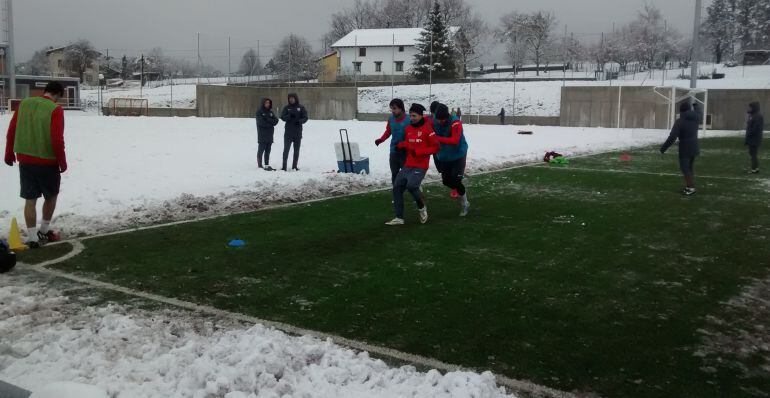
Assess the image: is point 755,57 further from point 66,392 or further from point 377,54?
point 66,392

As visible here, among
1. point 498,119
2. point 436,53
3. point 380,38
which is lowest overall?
point 498,119

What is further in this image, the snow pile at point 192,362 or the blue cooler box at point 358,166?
the blue cooler box at point 358,166

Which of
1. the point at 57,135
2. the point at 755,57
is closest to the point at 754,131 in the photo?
the point at 57,135

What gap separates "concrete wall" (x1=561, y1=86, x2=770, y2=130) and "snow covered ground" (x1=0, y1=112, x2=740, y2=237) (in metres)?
22.4

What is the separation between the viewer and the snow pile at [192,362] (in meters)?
3.75

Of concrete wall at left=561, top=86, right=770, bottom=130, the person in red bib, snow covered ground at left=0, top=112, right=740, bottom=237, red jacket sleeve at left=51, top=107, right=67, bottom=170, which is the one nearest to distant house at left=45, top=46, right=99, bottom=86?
concrete wall at left=561, top=86, right=770, bottom=130

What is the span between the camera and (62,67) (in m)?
94.7

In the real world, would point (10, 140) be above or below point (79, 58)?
below

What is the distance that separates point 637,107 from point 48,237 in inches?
1717

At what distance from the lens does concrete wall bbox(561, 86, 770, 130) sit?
140 ft

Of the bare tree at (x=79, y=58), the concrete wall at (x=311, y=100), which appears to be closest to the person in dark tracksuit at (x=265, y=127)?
the concrete wall at (x=311, y=100)

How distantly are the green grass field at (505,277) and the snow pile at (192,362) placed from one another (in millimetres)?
452

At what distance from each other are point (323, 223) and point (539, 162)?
11.5 meters

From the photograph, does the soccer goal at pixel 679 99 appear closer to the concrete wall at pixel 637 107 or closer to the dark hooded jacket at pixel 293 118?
the concrete wall at pixel 637 107
